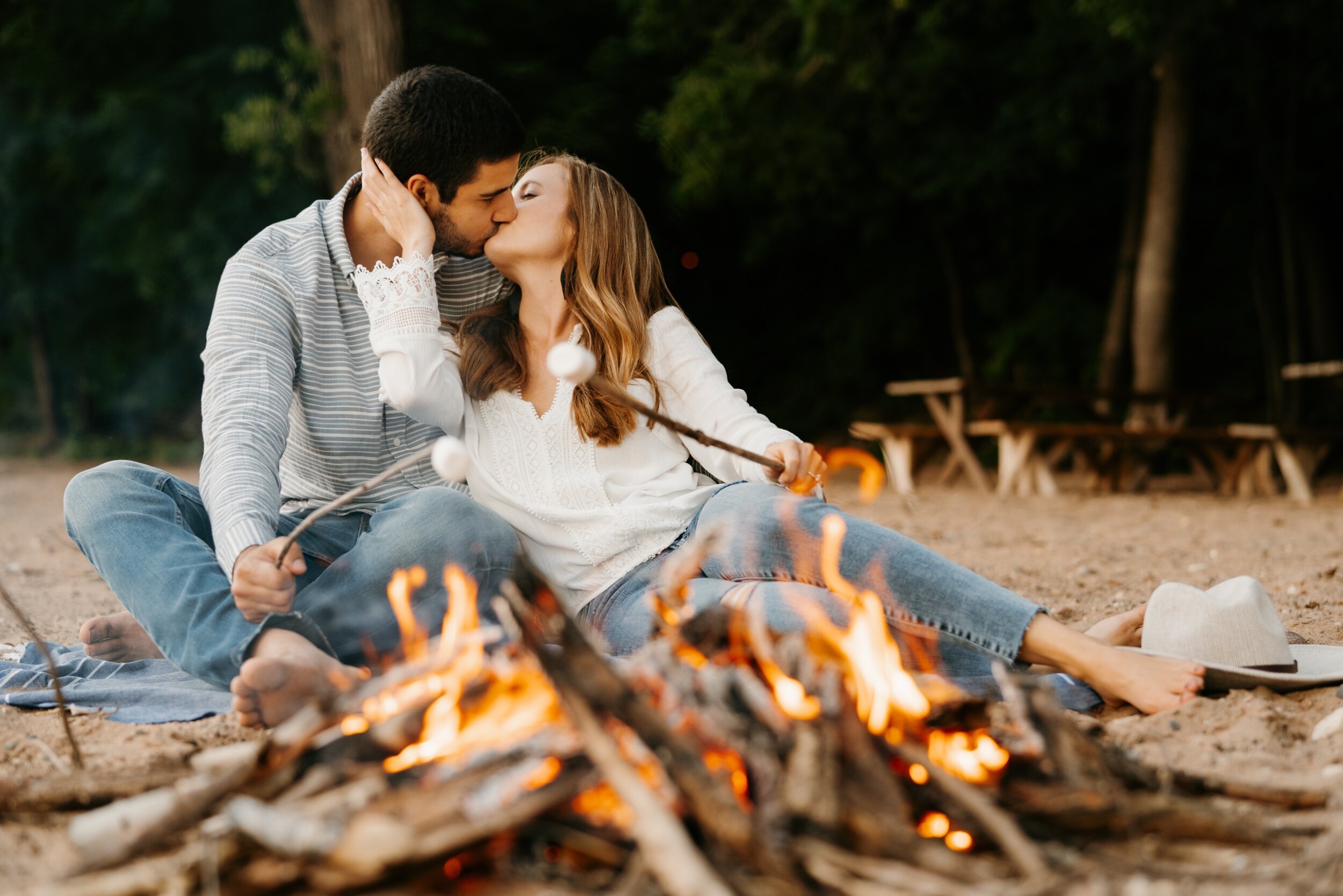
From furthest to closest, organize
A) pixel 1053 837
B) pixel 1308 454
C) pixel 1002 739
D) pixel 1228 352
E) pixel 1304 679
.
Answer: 1. pixel 1228 352
2. pixel 1308 454
3. pixel 1304 679
4. pixel 1002 739
5. pixel 1053 837

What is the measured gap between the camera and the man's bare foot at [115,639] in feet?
9.46

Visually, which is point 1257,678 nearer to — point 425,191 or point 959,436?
point 425,191

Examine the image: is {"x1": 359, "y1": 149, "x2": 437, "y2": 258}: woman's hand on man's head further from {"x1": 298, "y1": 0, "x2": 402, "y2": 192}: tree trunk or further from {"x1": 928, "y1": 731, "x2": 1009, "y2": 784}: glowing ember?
{"x1": 298, "y1": 0, "x2": 402, "y2": 192}: tree trunk

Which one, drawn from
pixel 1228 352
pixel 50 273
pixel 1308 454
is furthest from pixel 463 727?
pixel 50 273

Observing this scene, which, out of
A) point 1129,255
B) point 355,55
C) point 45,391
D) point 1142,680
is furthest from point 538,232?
point 45,391

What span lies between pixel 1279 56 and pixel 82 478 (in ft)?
36.7

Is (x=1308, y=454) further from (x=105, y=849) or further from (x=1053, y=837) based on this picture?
(x=105, y=849)

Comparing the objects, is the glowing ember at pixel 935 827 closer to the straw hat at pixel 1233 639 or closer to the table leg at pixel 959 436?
the straw hat at pixel 1233 639

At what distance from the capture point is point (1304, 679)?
7.63ft

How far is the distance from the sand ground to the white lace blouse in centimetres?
77

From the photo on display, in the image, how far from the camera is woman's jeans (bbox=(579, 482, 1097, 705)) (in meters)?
2.26

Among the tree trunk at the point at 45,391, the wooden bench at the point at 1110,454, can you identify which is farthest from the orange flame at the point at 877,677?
the tree trunk at the point at 45,391

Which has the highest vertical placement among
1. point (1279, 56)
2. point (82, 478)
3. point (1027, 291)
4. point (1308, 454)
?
point (1279, 56)

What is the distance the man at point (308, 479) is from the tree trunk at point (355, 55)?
13.9ft
